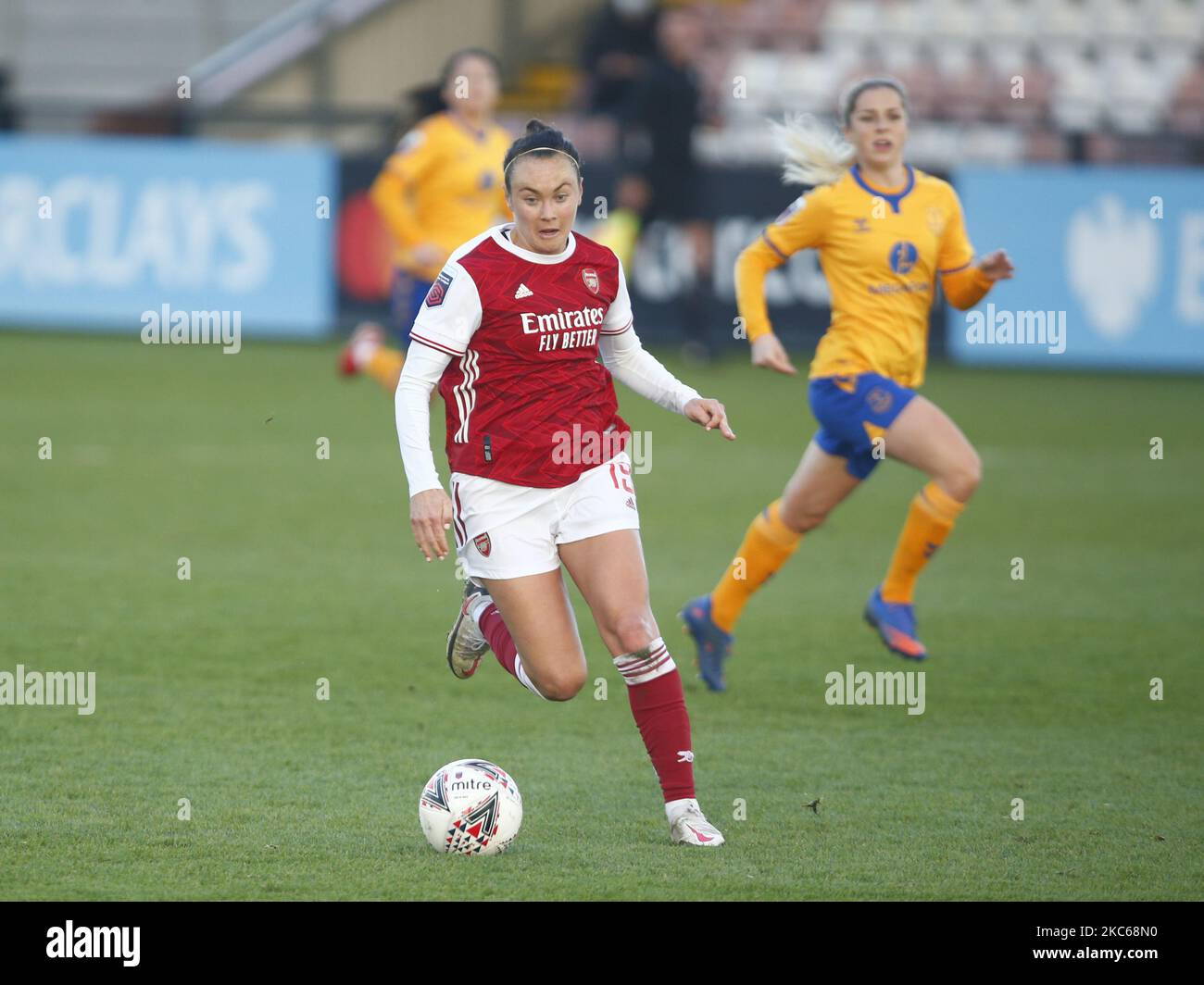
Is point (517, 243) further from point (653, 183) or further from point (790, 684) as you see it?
point (653, 183)

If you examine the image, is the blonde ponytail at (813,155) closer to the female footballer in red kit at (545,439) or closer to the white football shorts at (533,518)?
the female footballer in red kit at (545,439)

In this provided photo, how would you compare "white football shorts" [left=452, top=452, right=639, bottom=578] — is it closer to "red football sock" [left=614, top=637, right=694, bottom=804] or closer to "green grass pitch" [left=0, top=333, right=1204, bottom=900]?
"red football sock" [left=614, top=637, right=694, bottom=804]

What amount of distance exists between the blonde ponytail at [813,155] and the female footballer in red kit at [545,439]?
7.60ft

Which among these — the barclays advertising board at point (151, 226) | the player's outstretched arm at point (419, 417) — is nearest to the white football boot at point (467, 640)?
the player's outstretched arm at point (419, 417)

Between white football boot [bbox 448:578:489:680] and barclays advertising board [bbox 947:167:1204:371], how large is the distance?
11.5 meters

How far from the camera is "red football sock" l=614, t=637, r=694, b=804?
4.90 meters

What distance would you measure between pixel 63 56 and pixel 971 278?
17.8 m

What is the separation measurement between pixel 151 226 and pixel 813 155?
1112 centimetres

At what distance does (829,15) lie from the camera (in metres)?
22.2

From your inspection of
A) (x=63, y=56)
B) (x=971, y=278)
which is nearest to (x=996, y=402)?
(x=971, y=278)

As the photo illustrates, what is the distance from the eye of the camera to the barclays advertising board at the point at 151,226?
55.9 ft

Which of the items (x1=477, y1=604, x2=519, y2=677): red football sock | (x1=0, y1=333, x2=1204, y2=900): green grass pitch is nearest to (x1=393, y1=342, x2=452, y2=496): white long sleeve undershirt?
(x1=477, y1=604, x2=519, y2=677): red football sock

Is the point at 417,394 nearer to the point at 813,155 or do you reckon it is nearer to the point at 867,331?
the point at 867,331

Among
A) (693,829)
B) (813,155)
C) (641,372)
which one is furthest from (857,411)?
(693,829)
